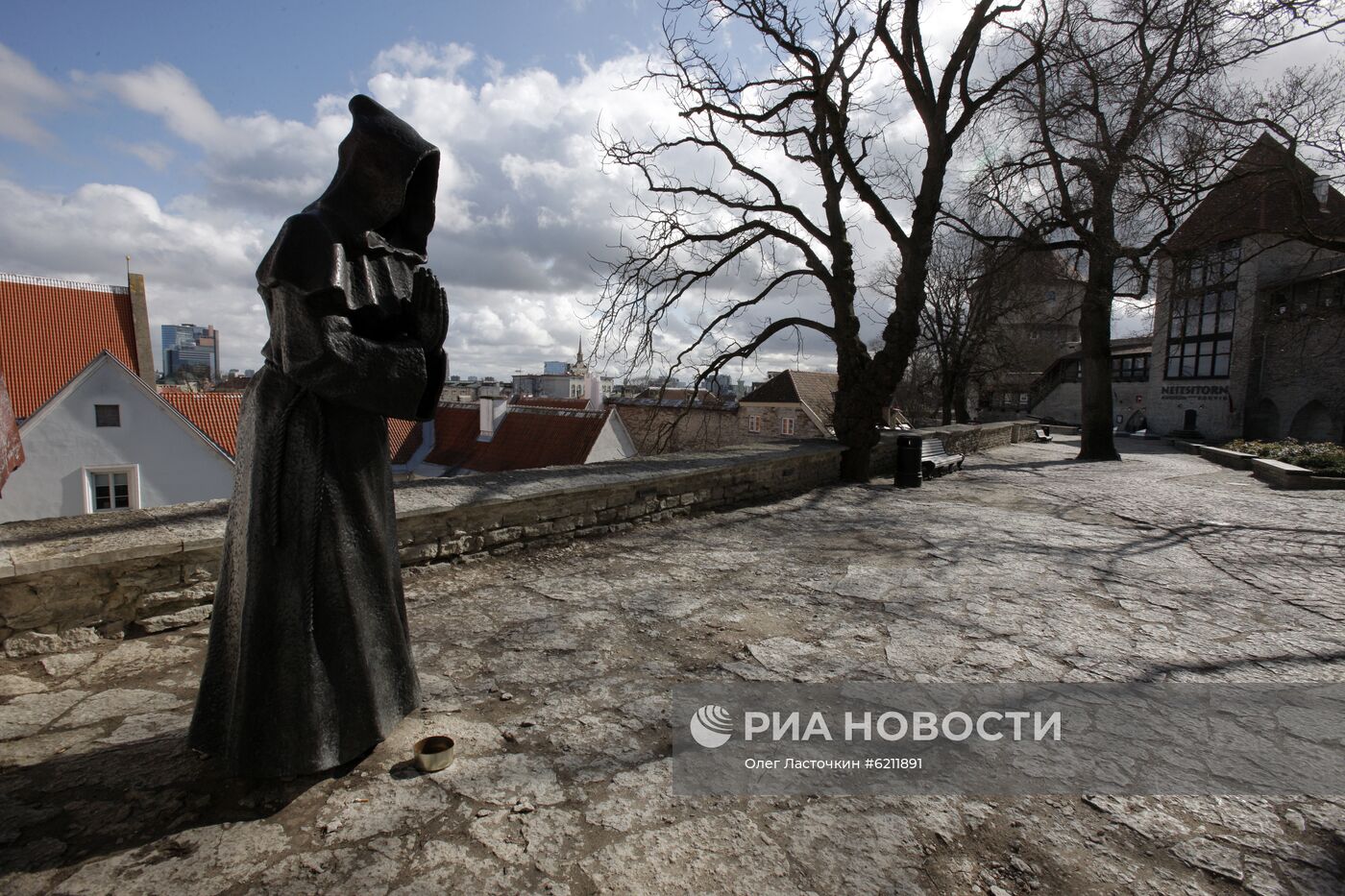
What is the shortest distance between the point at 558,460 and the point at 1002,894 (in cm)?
1746

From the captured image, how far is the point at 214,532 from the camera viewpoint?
317 cm

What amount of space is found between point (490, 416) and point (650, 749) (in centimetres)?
1952

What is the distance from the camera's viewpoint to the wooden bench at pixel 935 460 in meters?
9.52

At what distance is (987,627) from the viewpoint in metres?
3.50

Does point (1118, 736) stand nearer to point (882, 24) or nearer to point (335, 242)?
point (335, 242)

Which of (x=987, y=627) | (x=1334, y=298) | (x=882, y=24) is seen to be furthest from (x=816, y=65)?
(x=1334, y=298)

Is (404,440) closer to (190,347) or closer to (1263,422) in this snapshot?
(1263,422)

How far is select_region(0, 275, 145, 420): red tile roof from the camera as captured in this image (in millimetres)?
16406

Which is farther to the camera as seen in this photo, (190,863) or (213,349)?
(213,349)

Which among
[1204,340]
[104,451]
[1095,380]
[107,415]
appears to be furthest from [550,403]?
[1204,340]

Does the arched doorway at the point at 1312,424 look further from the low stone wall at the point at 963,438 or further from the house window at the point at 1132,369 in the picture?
the low stone wall at the point at 963,438

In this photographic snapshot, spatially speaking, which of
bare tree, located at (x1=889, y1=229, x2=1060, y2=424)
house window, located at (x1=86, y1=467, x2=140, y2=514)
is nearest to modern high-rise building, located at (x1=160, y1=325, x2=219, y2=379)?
house window, located at (x1=86, y1=467, x2=140, y2=514)

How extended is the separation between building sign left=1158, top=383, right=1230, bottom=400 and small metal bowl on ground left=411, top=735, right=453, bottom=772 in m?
37.1

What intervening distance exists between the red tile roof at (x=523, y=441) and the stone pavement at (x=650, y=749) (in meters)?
13.9
